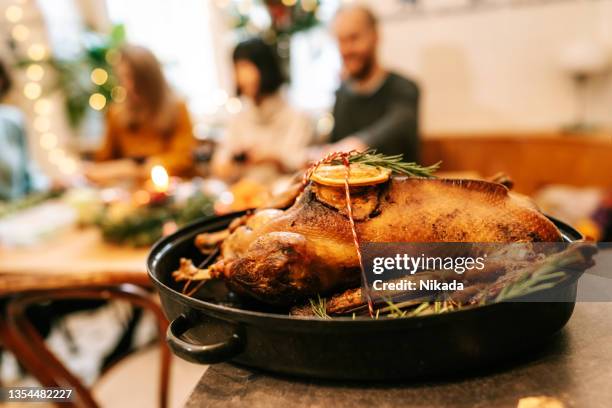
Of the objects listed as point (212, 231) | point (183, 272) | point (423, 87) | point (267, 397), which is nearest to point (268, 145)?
point (423, 87)

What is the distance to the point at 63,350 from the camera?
7.65 feet

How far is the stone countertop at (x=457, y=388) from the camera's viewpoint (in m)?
0.50

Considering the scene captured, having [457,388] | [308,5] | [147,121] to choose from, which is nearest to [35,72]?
[147,121]

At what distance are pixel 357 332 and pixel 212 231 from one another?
0.44m

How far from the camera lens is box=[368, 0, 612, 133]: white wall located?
9.58 feet

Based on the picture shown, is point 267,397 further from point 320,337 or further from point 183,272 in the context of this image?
point 183,272

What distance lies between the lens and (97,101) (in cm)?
407

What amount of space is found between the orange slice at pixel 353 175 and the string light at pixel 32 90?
446 cm

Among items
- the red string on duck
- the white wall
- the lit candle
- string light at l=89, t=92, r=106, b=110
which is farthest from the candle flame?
string light at l=89, t=92, r=106, b=110

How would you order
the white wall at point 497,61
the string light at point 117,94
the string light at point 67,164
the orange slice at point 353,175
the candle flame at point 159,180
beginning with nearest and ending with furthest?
the orange slice at point 353,175 → the candle flame at point 159,180 → the white wall at point 497,61 → the string light at point 117,94 → the string light at point 67,164

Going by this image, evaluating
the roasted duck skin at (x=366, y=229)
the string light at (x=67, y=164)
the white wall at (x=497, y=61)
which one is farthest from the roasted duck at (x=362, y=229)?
the string light at (x=67, y=164)

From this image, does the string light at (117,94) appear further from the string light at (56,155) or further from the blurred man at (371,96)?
the blurred man at (371,96)

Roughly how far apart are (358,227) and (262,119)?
2232 mm

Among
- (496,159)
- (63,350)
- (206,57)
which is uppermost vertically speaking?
(206,57)
